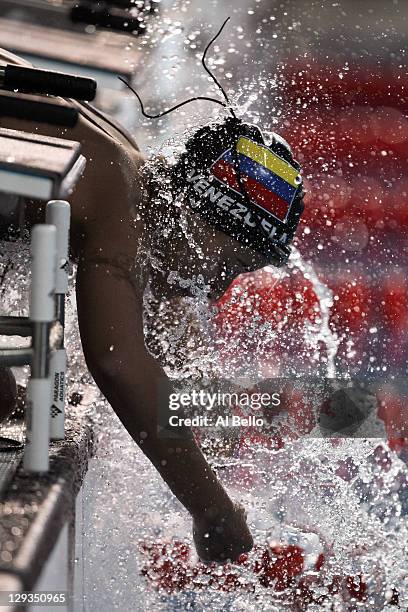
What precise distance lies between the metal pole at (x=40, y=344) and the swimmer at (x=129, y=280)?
0.30 metres

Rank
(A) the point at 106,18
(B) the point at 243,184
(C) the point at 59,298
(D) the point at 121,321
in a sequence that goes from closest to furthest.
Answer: (C) the point at 59,298
(D) the point at 121,321
(B) the point at 243,184
(A) the point at 106,18

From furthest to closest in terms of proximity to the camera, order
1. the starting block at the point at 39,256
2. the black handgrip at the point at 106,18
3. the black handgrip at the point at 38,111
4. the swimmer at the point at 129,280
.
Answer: the black handgrip at the point at 106,18, the swimmer at the point at 129,280, the black handgrip at the point at 38,111, the starting block at the point at 39,256

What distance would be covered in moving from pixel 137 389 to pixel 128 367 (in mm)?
39

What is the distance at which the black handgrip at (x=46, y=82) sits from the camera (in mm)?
786

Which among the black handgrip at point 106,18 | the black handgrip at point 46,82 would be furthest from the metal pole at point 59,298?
the black handgrip at point 106,18

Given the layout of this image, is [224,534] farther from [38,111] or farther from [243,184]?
[38,111]

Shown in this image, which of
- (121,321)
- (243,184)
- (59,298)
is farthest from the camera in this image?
(243,184)

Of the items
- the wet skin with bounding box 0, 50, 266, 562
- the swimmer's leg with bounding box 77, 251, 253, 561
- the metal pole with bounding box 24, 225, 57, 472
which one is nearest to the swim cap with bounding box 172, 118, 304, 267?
the wet skin with bounding box 0, 50, 266, 562

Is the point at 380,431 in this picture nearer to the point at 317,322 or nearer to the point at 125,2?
the point at 317,322

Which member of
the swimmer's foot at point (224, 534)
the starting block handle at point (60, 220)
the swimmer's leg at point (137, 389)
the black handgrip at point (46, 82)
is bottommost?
the swimmer's foot at point (224, 534)

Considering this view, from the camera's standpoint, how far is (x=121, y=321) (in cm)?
108


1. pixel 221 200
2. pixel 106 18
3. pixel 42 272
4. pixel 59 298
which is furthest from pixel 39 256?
pixel 106 18

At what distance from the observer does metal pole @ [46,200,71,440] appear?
2.72 feet

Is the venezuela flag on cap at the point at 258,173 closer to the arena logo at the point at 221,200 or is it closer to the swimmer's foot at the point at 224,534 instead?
the arena logo at the point at 221,200
